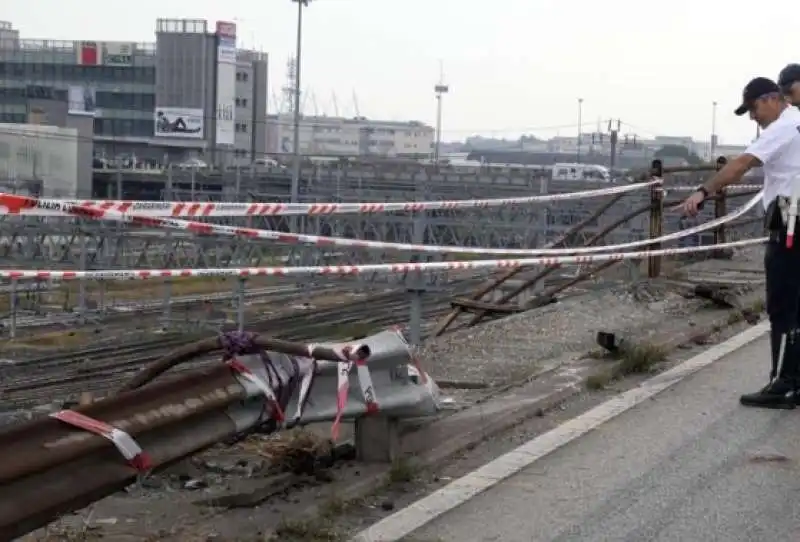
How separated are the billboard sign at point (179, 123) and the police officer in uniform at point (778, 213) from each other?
3732 inches

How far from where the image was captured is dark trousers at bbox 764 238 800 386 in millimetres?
7410

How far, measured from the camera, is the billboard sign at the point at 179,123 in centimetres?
9988

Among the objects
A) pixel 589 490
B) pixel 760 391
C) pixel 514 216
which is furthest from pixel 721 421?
pixel 514 216

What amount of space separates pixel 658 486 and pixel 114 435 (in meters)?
2.63

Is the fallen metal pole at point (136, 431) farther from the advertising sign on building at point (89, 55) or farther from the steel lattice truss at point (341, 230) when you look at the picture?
the advertising sign on building at point (89, 55)

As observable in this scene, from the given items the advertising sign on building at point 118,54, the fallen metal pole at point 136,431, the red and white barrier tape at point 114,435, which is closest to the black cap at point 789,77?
the fallen metal pole at point 136,431

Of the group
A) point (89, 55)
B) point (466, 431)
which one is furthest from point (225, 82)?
point (466, 431)

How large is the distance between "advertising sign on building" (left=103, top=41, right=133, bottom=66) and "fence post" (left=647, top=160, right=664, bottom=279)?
95851 mm

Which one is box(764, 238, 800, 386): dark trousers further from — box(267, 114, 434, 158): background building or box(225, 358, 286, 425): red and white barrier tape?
box(267, 114, 434, 158): background building

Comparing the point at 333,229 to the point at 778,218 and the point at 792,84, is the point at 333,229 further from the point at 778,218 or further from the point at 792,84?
the point at 778,218

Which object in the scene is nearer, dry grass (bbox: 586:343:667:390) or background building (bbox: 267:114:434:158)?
dry grass (bbox: 586:343:667:390)

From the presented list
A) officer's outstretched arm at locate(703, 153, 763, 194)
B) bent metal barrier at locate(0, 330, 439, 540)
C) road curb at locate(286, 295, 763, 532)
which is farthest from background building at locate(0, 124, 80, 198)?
bent metal barrier at locate(0, 330, 439, 540)

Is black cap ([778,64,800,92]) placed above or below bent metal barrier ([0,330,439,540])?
above

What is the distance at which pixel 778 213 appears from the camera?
24.1ft
